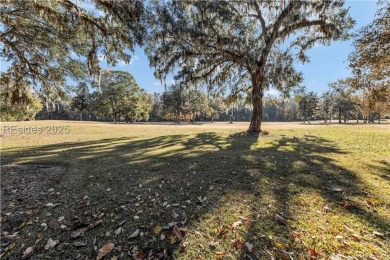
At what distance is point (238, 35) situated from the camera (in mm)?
10188

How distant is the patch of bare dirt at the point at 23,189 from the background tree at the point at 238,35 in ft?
22.9

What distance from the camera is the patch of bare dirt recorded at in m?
3.09

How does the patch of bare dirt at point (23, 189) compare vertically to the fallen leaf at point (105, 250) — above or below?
above

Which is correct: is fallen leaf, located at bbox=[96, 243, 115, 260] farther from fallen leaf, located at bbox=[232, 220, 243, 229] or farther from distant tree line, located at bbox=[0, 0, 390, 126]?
distant tree line, located at bbox=[0, 0, 390, 126]

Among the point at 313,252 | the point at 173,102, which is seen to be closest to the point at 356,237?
the point at 313,252

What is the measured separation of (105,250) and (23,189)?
3031 millimetres

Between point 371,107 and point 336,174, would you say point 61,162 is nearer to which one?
point 336,174

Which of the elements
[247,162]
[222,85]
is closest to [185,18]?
[222,85]

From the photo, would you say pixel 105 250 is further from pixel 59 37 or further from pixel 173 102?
pixel 173 102

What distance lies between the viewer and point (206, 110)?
54.6 meters

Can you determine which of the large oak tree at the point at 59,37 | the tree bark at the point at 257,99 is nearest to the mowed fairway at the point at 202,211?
the large oak tree at the point at 59,37

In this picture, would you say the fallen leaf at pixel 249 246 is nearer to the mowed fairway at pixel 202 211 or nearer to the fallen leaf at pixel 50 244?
the mowed fairway at pixel 202 211

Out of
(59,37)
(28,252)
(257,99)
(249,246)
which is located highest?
(59,37)

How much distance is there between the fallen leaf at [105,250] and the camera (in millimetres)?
2267
